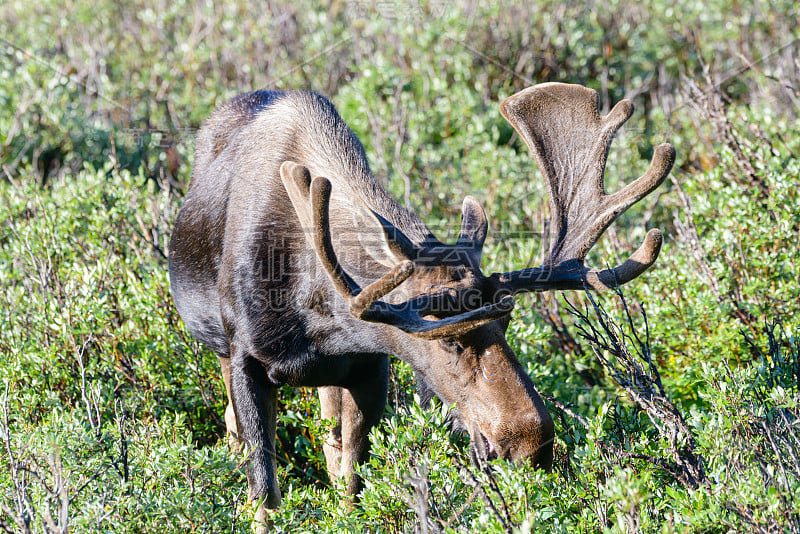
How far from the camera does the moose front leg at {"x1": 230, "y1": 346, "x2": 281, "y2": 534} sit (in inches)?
140

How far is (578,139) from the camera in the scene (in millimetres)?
3617

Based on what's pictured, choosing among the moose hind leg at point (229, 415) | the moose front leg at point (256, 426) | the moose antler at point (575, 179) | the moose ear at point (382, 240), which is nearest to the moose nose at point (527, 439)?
the moose antler at point (575, 179)

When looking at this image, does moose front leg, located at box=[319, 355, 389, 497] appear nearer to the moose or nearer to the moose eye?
the moose

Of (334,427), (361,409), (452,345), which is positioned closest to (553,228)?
(452,345)

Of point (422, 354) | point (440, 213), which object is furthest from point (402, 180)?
point (422, 354)

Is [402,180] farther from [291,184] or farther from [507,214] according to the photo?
[291,184]

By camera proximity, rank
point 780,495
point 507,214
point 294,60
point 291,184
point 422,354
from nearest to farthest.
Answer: point 780,495 < point 291,184 < point 422,354 < point 507,214 < point 294,60

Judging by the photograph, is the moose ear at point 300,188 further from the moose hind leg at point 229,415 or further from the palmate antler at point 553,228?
the moose hind leg at point 229,415

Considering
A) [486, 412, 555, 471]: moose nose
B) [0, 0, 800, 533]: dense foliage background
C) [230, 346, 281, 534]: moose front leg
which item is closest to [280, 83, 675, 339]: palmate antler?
[0, 0, 800, 533]: dense foliage background

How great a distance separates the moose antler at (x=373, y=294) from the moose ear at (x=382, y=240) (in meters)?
0.18

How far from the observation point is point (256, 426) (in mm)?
3625

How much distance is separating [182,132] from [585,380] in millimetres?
4959

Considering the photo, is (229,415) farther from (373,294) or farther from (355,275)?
(373,294)

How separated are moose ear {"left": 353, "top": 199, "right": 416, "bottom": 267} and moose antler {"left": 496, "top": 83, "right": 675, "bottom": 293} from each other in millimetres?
399
